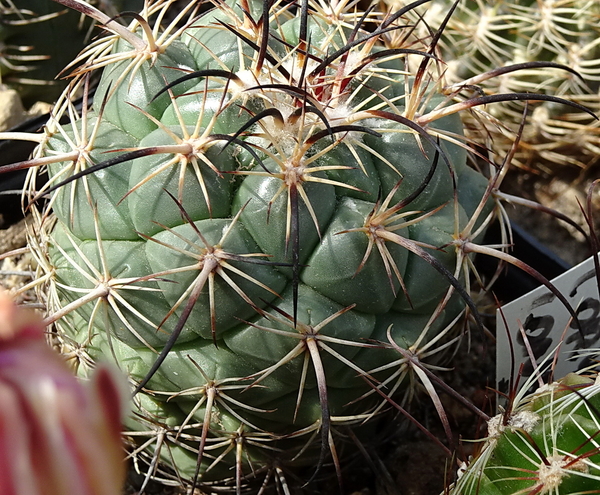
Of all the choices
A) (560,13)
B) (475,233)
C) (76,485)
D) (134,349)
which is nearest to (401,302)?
(475,233)

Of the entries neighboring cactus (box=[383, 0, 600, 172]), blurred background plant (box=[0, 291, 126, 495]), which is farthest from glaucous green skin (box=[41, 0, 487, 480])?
neighboring cactus (box=[383, 0, 600, 172])

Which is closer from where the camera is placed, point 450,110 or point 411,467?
point 450,110

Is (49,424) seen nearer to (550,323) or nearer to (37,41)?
(550,323)

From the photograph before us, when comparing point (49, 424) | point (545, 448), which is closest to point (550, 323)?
point (545, 448)

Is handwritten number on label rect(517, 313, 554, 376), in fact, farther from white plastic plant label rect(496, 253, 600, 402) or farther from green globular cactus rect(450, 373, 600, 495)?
green globular cactus rect(450, 373, 600, 495)

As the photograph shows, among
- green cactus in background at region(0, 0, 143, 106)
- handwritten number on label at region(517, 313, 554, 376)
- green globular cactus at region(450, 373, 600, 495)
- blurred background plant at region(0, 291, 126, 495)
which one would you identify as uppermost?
blurred background plant at region(0, 291, 126, 495)

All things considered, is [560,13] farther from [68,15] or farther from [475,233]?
[68,15]

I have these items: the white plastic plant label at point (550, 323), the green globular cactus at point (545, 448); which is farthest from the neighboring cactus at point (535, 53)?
the green globular cactus at point (545, 448)
